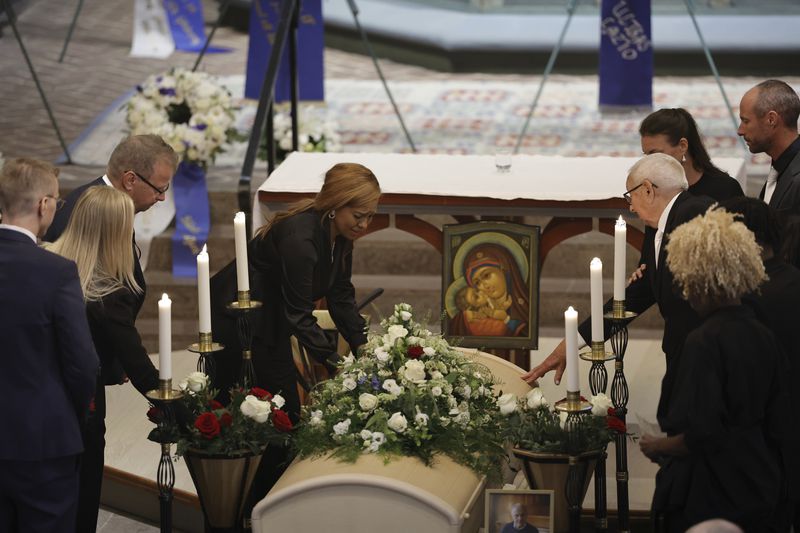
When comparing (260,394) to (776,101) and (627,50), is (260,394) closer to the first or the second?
(776,101)

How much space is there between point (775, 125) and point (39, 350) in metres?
2.79

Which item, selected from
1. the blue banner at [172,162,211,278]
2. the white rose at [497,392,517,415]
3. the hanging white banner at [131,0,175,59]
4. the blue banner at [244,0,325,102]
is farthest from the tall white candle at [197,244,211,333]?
the hanging white banner at [131,0,175,59]

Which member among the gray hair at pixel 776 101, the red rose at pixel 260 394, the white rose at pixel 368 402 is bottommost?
the red rose at pixel 260 394

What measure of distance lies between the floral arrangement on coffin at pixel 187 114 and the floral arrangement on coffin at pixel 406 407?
359cm

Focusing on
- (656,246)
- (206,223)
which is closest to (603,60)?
(206,223)

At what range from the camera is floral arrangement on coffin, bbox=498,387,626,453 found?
4.13 meters

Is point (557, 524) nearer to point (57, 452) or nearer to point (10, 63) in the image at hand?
Result: point (57, 452)

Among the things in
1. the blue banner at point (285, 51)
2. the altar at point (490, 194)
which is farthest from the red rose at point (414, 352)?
the blue banner at point (285, 51)

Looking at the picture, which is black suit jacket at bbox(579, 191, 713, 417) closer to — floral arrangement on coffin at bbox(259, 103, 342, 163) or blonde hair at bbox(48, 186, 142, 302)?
blonde hair at bbox(48, 186, 142, 302)

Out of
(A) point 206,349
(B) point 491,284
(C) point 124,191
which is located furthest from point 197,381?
(B) point 491,284

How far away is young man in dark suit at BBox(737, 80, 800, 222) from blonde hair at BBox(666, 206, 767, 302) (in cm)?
155

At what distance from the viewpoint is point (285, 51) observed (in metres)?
9.17

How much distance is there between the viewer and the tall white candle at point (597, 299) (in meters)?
3.90

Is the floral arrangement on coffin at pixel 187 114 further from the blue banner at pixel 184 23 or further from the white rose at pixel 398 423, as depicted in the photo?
the white rose at pixel 398 423
